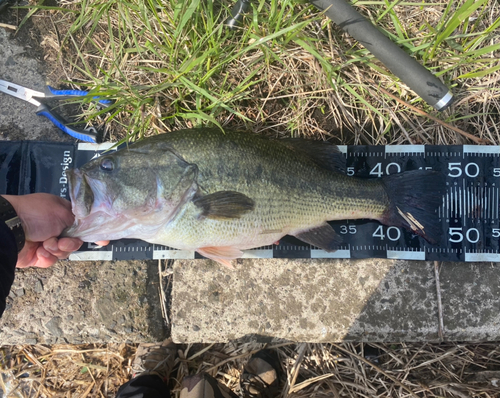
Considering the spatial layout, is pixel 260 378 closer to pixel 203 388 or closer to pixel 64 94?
pixel 203 388

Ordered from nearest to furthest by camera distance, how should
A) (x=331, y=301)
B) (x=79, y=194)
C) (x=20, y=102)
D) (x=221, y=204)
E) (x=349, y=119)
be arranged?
1. (x=79, y=194)
2. (x=221, y=204)
3. (x=331, y=301)
4. (x=349, y=119)
5. (x=20, y=102)

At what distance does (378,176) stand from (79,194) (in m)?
2.32

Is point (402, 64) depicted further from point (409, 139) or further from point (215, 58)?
point (215, 58)

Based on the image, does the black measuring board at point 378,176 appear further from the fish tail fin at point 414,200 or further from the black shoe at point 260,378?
the black shoe at point 260,378

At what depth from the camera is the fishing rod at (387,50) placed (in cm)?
257

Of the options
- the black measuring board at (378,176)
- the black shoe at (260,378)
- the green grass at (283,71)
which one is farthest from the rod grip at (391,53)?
the black shoe at (260,378)

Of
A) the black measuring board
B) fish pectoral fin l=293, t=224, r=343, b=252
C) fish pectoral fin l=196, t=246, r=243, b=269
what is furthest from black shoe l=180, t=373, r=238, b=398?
fish pectoral fin l=293, t=224, r=343, b=252

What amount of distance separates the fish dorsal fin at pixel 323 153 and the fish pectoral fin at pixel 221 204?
2.35 feet

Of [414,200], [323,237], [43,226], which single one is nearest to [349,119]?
[414,200]

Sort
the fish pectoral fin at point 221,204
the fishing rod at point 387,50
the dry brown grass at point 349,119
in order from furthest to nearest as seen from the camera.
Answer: the dry brown grass at point 349,119 < the fishing rod at point 387,50 < the fish pectoral fin at point 221,204

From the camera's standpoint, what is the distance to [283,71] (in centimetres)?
284

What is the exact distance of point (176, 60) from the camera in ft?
9.15

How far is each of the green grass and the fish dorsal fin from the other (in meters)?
0.27

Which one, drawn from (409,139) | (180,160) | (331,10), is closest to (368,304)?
(409,139)
